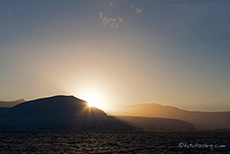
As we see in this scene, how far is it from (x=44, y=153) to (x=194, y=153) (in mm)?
36479

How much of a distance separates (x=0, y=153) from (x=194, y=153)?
46468mm

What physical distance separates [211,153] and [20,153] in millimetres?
46124

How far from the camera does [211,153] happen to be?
69.0 meters

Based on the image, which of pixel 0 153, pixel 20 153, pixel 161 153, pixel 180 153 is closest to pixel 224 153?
pixel 180 153

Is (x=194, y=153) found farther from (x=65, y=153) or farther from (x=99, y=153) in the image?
(x=65, y=153)

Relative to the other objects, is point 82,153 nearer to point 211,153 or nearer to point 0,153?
point 0,153

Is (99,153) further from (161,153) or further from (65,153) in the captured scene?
(161,153)

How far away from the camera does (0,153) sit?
67.3 metres

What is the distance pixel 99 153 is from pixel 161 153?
15.0 m

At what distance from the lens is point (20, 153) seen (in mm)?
68312

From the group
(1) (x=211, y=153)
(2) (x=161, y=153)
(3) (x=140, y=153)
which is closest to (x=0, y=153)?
(3) (x=140, y=153)

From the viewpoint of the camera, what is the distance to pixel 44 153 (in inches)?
2724

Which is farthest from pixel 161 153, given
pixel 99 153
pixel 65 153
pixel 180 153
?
pixel 65 153

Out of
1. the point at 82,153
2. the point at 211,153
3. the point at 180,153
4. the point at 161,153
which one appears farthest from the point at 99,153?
the point at 211,153
